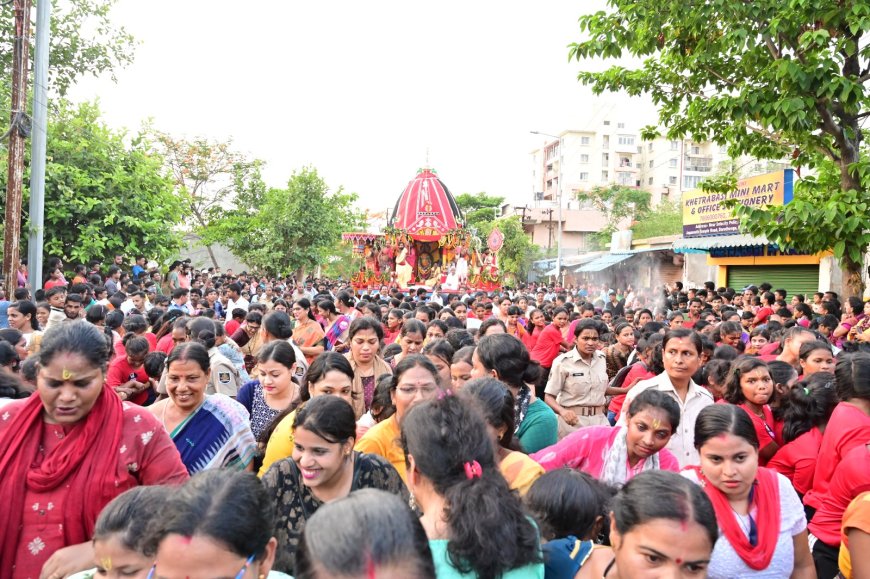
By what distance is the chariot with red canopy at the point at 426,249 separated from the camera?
31.2m

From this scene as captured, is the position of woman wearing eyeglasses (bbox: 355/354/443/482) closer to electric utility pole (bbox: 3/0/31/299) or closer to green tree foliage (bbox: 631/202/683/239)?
electric utility pole (bbox: 3/0/31/299)

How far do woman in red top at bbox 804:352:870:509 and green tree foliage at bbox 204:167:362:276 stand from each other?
28315 millimetres

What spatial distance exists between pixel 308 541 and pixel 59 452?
1.46 m

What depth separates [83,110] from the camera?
1561cm

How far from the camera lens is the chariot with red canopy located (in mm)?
31156

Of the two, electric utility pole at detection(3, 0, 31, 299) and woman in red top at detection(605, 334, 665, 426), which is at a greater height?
electric utility pole at detection(3, 0, 31, 299)

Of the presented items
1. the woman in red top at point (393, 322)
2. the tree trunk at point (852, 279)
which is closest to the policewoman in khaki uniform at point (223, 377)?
the woman in red top at point (393, 322)

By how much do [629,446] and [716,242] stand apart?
1752 cm

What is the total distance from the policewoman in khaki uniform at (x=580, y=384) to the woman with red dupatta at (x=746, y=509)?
310cm

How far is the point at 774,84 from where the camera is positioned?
8414 millimetres

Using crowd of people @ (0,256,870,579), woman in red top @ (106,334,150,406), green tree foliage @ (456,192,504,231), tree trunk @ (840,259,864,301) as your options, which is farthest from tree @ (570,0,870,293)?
green tree foliage @ (456,192,504,231)

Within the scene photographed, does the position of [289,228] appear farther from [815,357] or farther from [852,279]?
[815,357]

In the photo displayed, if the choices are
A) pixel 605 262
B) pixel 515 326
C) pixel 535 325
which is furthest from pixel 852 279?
pixel 605 262

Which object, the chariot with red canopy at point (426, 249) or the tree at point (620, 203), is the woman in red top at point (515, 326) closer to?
the chariot with red canopy at point (426, 249)
